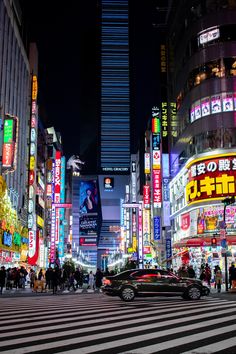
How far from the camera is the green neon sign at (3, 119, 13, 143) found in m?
40.7

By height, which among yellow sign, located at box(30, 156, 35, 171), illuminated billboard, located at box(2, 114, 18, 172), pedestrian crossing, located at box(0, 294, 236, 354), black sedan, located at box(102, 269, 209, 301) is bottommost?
pedestrian crossing, located at box(0, 294, 236, 354)

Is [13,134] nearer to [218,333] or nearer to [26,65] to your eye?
[26,65]

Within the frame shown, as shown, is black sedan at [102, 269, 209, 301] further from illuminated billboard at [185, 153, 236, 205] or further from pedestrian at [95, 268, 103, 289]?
illuminated billboard at [185, 153, 236, 205]

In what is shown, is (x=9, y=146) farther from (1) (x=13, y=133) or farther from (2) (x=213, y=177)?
(2) (x=213, y=177)

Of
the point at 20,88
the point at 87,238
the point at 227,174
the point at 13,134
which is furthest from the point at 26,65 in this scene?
the point at 87,238

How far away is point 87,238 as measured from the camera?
17200cm

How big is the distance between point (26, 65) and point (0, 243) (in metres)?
29.1

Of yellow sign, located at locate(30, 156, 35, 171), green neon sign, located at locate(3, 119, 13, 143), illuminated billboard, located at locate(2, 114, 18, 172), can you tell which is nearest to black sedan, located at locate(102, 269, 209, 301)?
illuminated billboard, located at locate(2, 114, 18, 172)

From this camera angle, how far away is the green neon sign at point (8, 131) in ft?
134

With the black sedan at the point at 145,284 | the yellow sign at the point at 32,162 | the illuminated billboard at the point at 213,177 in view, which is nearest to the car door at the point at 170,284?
the black sedan at the point at 145,284

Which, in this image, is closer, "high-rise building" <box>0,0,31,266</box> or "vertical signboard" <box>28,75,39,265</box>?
"high-rise building" <box>0,0,31,266</box>

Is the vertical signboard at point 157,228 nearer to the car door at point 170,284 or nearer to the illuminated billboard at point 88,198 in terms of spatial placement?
the car door at point 170,284

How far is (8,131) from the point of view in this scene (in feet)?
136

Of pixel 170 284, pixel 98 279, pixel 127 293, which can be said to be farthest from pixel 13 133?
pixel 170 284
